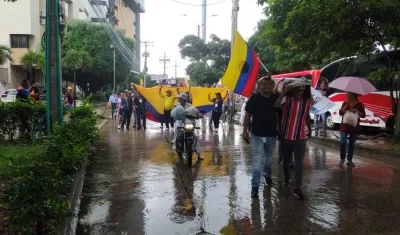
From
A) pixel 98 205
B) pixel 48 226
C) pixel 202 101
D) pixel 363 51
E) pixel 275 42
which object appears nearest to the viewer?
pixel 48 226

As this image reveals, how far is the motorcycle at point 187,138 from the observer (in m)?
8.67

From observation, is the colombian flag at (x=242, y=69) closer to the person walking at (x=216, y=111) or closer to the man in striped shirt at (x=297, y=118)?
the man in striped shirt at (x=297, y=118)

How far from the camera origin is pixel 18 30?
4103cm

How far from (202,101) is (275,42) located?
4834 millimetres

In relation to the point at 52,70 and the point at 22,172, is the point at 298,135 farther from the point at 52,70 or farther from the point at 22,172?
the point at 52,70

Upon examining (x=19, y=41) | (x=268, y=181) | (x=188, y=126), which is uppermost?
(x=19, y=41)

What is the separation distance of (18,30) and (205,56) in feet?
58.6

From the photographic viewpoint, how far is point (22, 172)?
429cm

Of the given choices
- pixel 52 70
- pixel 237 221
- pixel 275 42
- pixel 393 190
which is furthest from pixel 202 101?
pixel 237 221

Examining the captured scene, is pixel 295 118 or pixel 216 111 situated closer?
pixel 295 118

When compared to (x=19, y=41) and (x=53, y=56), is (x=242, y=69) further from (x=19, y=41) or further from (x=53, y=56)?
(x=19, y=41)

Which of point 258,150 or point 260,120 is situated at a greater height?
point 260,120

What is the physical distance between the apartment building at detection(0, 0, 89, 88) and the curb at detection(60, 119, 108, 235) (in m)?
35.5

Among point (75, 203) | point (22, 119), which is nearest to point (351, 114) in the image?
point (75, 203)
